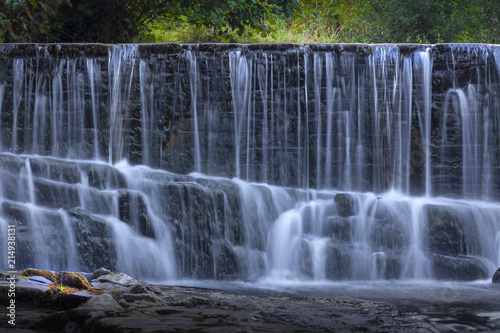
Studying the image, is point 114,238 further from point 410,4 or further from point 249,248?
point 410,4

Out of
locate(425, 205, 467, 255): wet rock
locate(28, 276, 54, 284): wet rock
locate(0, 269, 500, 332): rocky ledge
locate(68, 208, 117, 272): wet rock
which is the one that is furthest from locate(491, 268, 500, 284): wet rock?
locate(28, 276, 54, 284): wet rock

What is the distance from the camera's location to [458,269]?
7.14 meters

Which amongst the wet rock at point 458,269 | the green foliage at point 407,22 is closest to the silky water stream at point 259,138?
the wet rock at point 458,269

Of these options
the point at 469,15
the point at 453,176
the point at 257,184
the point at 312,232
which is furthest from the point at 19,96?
the point at 469,15

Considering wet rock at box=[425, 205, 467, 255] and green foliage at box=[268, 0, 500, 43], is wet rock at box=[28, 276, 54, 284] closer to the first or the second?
wet rock at box=[425, 205, 467, 255]

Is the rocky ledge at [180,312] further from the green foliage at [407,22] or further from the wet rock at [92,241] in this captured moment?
the green foliage at [407,22]

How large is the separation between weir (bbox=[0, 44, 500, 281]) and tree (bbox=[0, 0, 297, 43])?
8.44ft

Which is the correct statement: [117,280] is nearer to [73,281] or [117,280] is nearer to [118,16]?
[73,281]

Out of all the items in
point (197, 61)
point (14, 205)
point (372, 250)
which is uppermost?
point (197, 61)

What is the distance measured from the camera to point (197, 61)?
7.84 m

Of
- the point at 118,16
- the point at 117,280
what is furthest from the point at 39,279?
the point at 118,16

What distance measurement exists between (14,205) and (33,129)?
1089 millimetres

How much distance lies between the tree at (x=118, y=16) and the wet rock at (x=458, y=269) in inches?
223

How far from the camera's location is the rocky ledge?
4184mm
